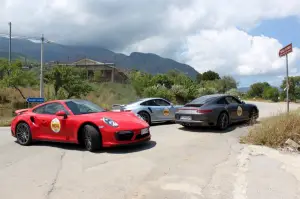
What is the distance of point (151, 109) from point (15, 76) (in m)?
19.0

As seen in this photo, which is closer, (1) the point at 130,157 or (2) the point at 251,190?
(2) the point at 251,190

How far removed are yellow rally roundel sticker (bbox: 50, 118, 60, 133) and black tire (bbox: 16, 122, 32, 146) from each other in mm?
936

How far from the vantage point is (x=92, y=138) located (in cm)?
801

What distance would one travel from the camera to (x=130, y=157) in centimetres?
744

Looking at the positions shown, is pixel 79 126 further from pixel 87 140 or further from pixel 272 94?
pixel 272 94

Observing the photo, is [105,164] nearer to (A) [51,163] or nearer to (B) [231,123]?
(A) [51,163]

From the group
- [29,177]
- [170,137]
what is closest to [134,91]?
[170,137]

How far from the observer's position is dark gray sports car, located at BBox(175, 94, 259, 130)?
11.6 meters

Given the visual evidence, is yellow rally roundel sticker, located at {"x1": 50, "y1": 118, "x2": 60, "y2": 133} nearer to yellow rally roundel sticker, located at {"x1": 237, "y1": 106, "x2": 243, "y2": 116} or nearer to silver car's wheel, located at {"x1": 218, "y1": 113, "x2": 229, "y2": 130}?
silver car's wheel, located at {"x1": 218, "y1": 113, "x2": 229, "y2": 130}

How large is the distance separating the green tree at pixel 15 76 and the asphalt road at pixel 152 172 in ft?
70.5

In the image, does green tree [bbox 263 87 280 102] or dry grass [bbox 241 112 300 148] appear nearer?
dry grass [bbox 241 112 300 148]

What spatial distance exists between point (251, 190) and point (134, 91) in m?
25.0

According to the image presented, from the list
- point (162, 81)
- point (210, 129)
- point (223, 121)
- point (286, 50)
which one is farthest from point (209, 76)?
point (223, 121)

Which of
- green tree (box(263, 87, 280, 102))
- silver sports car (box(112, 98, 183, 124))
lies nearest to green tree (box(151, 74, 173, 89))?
silver sports car (box(112, 98, 183, 124))
